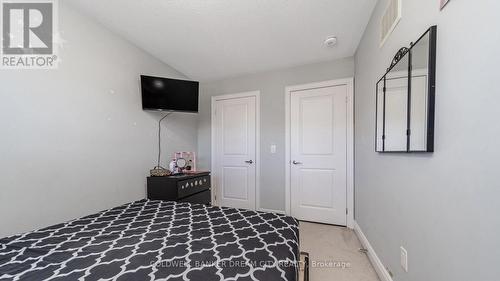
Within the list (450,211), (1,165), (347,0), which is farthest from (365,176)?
(1,165)

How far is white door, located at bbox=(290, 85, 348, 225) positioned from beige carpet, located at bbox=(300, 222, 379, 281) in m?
0.27

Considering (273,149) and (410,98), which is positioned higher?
(410,98)

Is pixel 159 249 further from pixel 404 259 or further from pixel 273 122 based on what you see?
pixel 273 122

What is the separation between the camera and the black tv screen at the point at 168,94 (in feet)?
8.30

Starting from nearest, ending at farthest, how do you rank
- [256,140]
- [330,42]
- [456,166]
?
[456,166] → [330,42] → [256,140]

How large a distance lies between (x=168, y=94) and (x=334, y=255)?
2683mm

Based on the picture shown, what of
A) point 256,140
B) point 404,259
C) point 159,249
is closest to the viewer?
point 159,249

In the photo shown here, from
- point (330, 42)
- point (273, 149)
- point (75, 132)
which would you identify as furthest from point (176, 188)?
point (330, 42)

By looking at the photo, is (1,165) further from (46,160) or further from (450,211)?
(450,211)

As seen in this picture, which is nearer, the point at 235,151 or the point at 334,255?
the point at 334,255

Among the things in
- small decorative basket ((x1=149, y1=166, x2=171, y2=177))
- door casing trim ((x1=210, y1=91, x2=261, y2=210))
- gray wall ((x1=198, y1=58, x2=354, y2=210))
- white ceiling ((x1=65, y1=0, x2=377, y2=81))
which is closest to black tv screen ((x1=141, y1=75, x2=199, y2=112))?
white ceiling ((x1=65, y1=0, x2=377, y2=81))

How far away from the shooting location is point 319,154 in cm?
289

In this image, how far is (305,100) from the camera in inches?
116

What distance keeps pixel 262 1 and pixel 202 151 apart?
8.37ft
